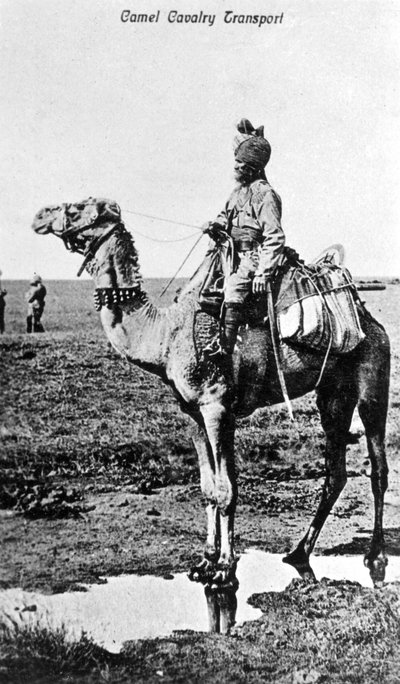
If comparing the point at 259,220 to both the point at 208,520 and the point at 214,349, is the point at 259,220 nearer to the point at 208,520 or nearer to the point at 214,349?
the point at 214,349

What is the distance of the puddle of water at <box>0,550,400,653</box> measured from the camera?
646 centimetres

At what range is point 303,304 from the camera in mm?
7004

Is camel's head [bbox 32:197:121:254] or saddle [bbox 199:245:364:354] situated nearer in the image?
camel's head [bbox 32:197:121:254]

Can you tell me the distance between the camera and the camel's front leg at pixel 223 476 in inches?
263

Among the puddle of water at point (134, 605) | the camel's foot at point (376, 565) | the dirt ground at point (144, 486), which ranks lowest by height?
the puddle of water at point (134, 605)

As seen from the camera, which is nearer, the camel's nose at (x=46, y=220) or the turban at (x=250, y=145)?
the camel's nose at (x=46, y=220)

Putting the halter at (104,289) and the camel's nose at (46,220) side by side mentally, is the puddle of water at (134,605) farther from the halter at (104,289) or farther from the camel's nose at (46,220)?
the camel's nose at (46,220)

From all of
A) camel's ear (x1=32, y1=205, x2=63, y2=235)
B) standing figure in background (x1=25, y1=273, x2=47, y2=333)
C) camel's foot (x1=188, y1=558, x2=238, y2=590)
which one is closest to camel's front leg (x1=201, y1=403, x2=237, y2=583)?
camel's foot (x1=188, y1=558, x2=238, y2=590)

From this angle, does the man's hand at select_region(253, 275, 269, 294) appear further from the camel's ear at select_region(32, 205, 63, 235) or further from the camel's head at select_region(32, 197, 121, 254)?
the camel's ear at select_region(32, 205, 63, 235)

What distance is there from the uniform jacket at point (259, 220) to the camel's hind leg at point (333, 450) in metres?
1.19

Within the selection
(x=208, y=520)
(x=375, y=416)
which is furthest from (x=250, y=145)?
(x=208, y=520)

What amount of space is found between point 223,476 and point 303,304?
1531 millimetres

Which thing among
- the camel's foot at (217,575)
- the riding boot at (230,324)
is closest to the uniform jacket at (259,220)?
the riding boot at (230,324)

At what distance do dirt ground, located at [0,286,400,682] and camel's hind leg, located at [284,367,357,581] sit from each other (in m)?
0.33
